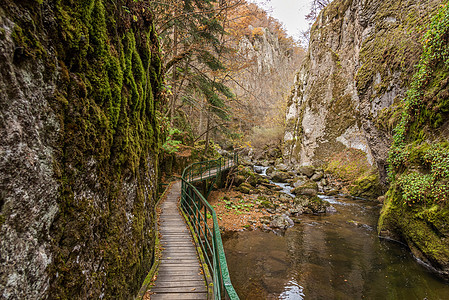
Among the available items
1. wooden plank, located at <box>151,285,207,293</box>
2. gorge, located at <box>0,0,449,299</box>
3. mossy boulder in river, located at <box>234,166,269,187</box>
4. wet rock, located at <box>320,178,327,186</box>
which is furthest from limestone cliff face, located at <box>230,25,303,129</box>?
wooden plank, located at <box>151,285,207,293</box>

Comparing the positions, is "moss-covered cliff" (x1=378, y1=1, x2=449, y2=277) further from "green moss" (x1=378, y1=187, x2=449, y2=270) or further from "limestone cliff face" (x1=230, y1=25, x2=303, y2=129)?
"limestone cliff face" (x1=230, y1=25, x2=303, y2=129)

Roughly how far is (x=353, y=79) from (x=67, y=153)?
2180cm

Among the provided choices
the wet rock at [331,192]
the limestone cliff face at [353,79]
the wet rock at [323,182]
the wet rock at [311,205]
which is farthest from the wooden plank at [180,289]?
the wet rock at [323,182]

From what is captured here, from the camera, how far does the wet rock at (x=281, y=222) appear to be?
9.47 metres

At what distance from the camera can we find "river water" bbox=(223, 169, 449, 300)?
209 inches

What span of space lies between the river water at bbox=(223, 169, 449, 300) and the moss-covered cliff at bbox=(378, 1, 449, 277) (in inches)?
27.2

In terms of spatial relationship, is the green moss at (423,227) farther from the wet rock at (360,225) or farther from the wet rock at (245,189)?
the wet rock at (245,189)

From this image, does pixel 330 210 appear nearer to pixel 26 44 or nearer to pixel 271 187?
pixel 271 187

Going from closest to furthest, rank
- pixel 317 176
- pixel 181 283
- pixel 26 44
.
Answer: pixel 26 44 < pixel 181 283 < pixel 317 176

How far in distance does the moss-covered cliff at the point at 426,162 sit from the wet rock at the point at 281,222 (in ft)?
11.8

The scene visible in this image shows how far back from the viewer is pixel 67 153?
196 centimetres

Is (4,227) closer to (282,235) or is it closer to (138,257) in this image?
(138,257)

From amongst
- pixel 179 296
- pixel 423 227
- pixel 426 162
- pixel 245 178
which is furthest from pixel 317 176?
pixel 179 296

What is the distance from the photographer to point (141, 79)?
13.2ft
